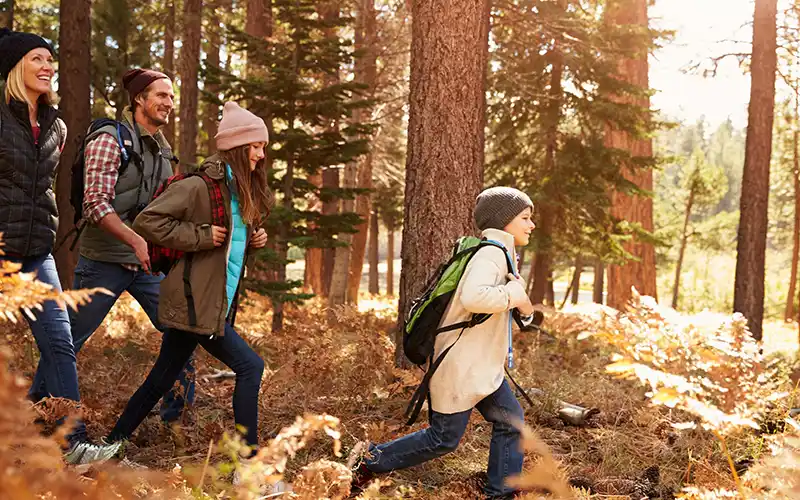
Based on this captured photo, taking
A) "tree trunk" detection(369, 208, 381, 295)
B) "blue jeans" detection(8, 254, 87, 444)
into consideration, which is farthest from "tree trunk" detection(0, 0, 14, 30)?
"tree trunk" detection(369, 208, 381, 295)

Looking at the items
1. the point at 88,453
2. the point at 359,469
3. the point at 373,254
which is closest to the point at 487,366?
the point at 359,469

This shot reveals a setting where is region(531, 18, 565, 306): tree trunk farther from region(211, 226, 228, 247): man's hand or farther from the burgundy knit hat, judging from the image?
region(211, 226, 228, 247): man's hand

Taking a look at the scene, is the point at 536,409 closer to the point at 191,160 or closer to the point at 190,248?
the point at 190,248

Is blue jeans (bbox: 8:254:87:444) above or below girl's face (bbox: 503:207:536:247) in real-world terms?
below

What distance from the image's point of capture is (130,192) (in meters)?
4.57

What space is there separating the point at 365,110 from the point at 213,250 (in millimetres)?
10617

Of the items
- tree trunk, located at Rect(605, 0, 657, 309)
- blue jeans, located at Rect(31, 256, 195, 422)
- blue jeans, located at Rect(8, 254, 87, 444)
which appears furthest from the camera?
tree trunk, located at Rect(605, 0, 657, 309)

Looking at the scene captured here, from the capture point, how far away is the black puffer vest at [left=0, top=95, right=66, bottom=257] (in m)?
3.98

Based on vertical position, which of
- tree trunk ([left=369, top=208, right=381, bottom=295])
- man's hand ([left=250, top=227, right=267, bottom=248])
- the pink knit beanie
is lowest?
tree trunk ([left=369, top=208, right=381, bottom=295])

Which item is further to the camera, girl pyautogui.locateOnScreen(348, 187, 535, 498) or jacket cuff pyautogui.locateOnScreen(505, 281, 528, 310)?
girl pyautogui.locateOnScreen(348, 187, 535, 498)

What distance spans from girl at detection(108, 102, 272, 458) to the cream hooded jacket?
115 cm

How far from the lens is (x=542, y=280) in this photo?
45.9 ft

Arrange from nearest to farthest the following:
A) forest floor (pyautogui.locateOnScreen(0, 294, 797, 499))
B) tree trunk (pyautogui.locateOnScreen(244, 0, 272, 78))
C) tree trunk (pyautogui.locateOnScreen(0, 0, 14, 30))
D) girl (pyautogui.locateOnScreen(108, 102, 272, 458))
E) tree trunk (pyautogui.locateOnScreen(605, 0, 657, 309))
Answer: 1. girl (pyautogui.locateOnScreen(108, 102, 272, 458))
2. forest floor (pyautogui.locateOnScreen(0, 294, 797, 499))
3. tree trunk (pyautogui.locateOnScreen(0, 0, 14, 30))
4. tree trunk (pyautogui.locateOnScreen(244, 0, 272, 78))
5. tree trunk (pyautogui.locateOnScreen(605, 0, 657, 309))

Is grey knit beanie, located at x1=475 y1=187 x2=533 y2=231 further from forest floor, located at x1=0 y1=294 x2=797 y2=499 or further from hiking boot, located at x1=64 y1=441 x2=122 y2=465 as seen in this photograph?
hiking boot, located at x1=64 y1=441 x2=122 y2=465
